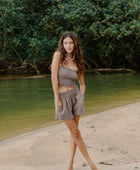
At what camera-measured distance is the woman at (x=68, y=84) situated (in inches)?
123

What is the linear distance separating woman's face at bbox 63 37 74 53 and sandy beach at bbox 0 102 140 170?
4.64 ft

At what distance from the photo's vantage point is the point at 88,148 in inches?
166

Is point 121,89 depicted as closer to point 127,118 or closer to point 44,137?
point 127,118

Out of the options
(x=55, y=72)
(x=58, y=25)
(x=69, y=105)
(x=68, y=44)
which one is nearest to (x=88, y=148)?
(x=69, y=105)

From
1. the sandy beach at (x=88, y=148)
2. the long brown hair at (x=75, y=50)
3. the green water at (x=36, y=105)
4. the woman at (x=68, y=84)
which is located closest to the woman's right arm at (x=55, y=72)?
the woman at (x=68, y=84)

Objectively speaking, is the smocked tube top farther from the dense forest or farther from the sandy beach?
the dense forest

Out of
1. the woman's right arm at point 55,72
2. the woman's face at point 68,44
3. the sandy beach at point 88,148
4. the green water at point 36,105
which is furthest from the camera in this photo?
the green water at point 36,105

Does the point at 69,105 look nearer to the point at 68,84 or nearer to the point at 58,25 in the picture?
the point at 68,84

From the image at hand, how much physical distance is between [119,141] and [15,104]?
5312 mm

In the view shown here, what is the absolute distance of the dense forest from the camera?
17359 mm

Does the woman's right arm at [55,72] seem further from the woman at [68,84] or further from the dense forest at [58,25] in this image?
the dense forest at [58,25]

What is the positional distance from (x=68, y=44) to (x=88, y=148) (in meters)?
1.71

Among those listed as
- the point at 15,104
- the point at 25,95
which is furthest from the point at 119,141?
the point at 25,95

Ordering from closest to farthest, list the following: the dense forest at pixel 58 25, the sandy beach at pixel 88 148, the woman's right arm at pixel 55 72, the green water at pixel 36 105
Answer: the woman's right arm at pixel 55 72 → the sandy beach at pixel 88 148 → the green water at pixel 36 105 → the dense forest at pixel 58 25
